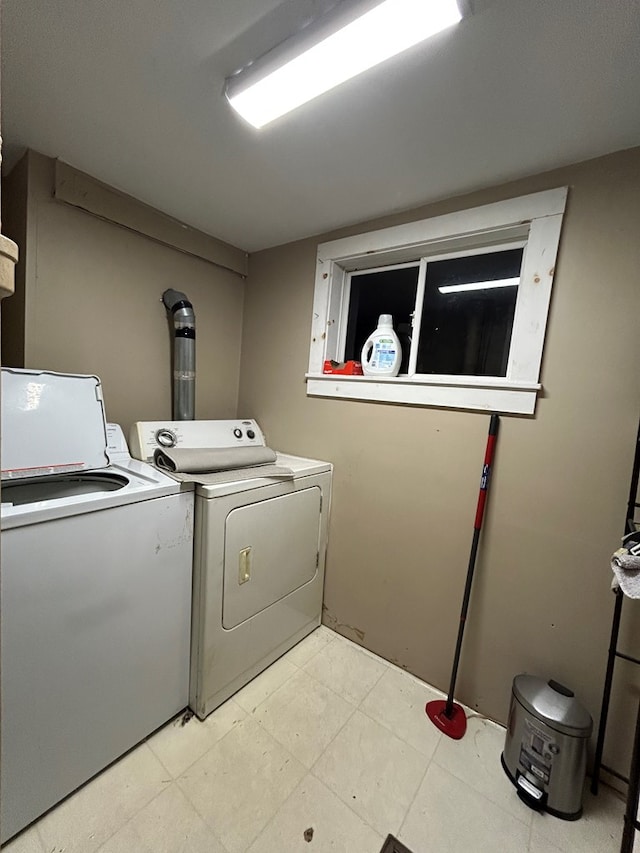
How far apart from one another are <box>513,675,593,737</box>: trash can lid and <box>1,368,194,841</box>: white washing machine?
1379 mm

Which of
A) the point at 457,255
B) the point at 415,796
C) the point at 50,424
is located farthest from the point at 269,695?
the point at 457,255

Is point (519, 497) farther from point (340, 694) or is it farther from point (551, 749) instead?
point (340, 694)

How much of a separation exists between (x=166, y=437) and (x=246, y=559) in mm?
757

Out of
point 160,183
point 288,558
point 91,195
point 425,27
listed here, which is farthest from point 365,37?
point 288,558

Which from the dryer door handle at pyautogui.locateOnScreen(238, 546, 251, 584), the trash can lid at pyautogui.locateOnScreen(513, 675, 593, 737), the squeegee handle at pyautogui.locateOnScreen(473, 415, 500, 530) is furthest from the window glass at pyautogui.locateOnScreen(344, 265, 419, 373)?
the trash can lid at pyautogui.locateOnScreen(513, 675, 593, 737)

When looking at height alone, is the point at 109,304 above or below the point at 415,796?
above

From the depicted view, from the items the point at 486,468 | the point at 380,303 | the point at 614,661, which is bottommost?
the point at 614,661

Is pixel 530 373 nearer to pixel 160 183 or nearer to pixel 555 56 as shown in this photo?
pixel 555 56

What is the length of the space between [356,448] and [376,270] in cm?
104

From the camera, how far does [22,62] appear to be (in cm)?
112

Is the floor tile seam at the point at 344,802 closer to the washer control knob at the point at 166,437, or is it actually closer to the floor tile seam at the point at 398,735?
the floor tile seam at the point at 398,735

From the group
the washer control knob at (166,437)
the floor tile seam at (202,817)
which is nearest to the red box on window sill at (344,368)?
the washer control knob at (166,437)

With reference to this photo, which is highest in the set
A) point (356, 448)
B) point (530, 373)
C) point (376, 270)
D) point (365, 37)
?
point (365, 37)

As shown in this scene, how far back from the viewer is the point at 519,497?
155 centimetres
